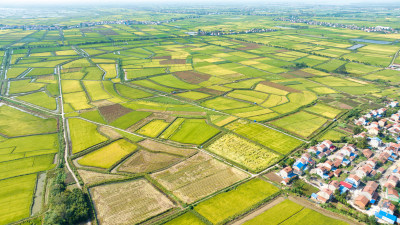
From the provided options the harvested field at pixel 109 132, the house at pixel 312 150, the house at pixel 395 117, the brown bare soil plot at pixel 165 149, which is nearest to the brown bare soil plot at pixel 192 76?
the harvested field at pixel 109 132

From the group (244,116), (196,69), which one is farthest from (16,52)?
(244,116)

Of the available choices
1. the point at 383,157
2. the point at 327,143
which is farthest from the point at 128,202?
the point at 383,157

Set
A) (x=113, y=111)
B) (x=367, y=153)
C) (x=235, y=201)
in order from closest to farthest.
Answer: (x=235, y=201)
(x=367, y=153)
(x=113, y=111)

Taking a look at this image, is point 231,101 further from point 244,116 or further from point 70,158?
point 70,158

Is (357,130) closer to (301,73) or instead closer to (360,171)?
(360,171)

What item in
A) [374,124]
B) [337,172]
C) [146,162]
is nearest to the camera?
[337,172]

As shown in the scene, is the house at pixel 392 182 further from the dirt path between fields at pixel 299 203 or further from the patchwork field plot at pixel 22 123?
the patchwork field plot at pixel 22 123
